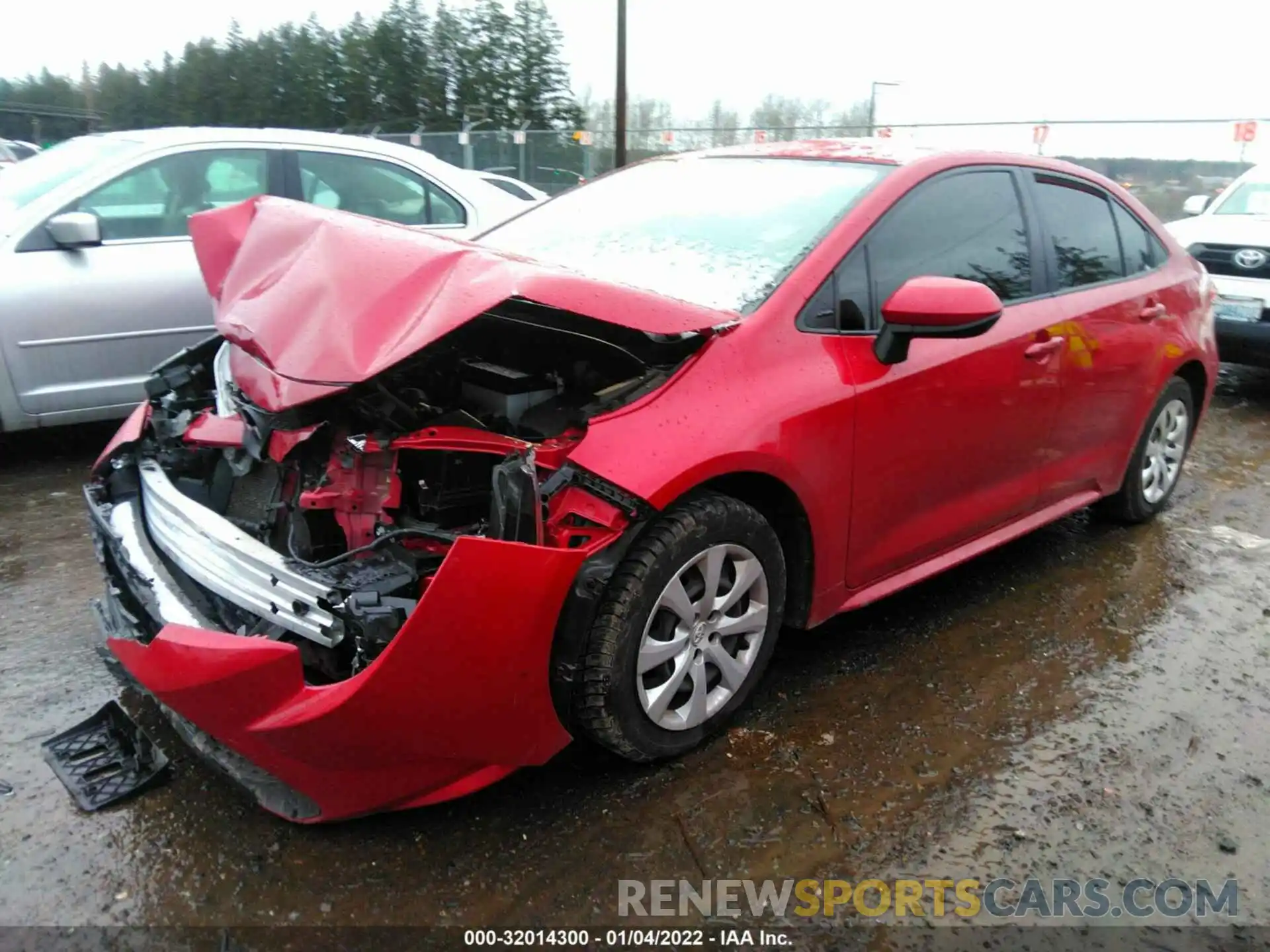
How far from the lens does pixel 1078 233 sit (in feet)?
12.2

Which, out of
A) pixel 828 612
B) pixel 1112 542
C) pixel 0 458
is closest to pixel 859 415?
pixel 828 612

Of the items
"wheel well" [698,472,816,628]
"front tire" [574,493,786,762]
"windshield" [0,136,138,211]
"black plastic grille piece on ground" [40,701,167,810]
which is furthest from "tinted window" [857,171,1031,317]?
"windshield" [0,136,138,211]

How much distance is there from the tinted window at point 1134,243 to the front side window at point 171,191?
4052 mm

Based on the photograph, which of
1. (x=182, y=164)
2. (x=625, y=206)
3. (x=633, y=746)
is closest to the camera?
(x=633, y=746)

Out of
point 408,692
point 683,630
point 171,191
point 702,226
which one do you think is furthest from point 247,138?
point 408,692

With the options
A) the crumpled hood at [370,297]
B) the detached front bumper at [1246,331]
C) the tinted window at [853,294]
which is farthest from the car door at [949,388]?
the detached front bumper at [1246,331]

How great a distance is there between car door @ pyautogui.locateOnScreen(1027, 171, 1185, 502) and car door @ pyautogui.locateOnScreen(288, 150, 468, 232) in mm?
3408

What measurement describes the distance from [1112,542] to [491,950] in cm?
348

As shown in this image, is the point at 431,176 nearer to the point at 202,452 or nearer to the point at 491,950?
the point at 202,452

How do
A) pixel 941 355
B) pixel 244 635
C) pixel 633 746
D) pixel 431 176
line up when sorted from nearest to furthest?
pixel 244 635 → pixel 633 746 → pixel 941 355 → pixel 431 176

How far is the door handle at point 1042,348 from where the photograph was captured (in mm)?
3314

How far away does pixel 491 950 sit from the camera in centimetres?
203

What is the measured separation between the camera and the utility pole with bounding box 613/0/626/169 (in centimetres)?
1753

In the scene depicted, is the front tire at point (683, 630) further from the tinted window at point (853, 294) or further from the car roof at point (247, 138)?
the car roof at point (247, 138)
